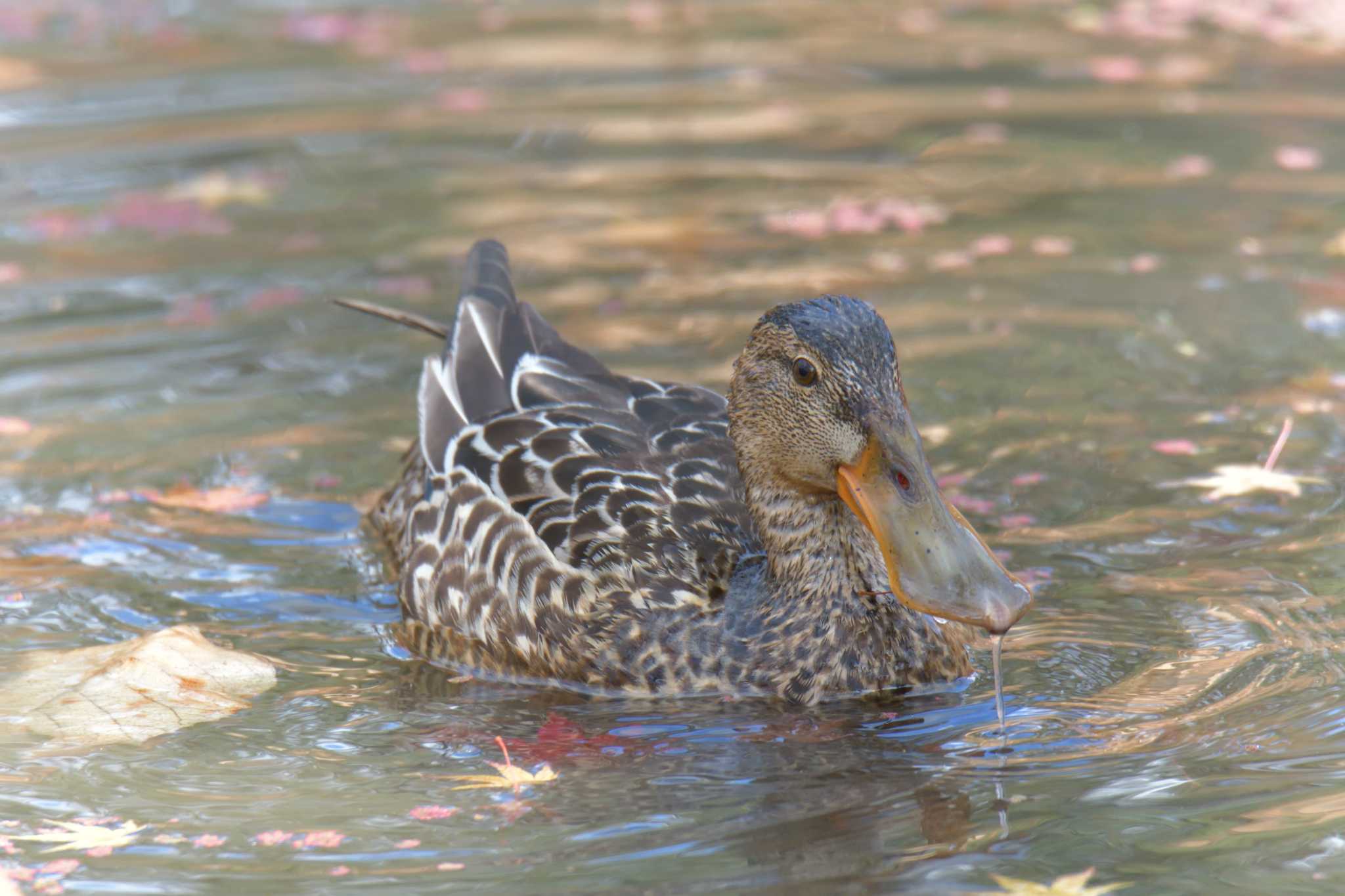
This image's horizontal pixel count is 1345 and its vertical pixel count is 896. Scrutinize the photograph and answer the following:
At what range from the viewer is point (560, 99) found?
40.4ft

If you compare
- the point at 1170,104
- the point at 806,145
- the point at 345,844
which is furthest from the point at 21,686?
the point at 1170,104

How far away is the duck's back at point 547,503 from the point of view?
17.8ft

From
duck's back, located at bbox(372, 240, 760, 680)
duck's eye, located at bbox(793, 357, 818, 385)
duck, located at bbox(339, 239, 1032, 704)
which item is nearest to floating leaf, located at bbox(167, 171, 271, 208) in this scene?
duck's back, located at bbox(372, 240, 760, 680)

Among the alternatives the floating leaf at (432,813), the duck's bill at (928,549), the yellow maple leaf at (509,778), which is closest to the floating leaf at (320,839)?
the floating leaf at (432,813)

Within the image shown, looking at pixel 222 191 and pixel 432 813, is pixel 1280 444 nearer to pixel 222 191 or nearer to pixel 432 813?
pixel 432 813

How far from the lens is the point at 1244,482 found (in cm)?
679

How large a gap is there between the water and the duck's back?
0.26m

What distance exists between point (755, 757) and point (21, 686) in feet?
7.77

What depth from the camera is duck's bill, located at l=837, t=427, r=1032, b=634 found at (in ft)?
15.5

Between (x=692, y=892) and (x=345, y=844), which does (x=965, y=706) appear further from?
(x=345, y=844)

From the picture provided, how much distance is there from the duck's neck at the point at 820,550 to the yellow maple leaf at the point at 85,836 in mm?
1920

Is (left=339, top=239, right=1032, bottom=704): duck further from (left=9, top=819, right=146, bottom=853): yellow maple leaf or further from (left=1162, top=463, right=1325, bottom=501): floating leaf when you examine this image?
(left=1162, top=463, right=1325, bottom=501): floating leaf

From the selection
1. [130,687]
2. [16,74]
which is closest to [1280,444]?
[130,687]

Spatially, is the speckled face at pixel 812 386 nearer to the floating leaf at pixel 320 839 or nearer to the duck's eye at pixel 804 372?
the duck's eye at pixel 804 372
